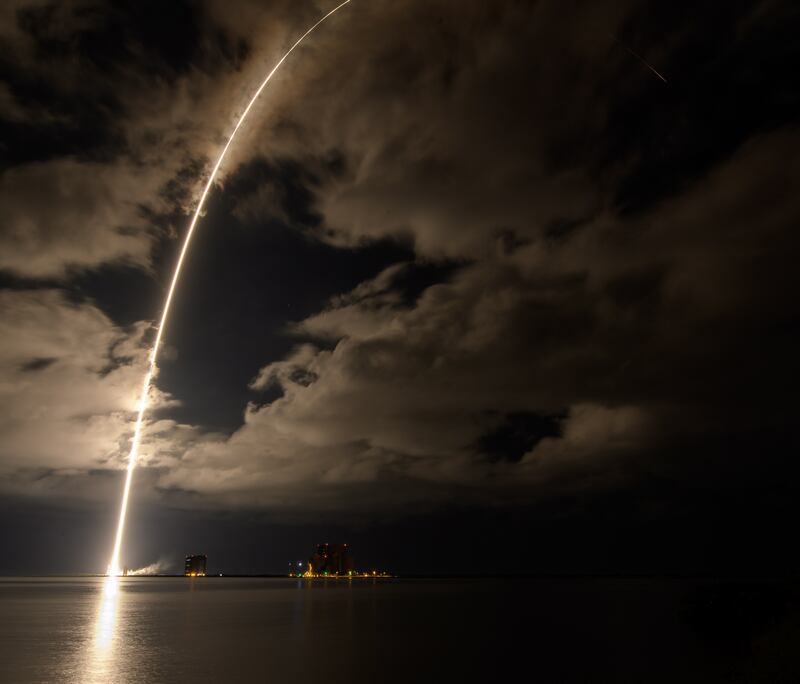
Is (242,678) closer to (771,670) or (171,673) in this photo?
(171,673)

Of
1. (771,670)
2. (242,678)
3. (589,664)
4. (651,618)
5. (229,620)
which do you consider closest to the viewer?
(771,670)

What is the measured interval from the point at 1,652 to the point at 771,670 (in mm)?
54235

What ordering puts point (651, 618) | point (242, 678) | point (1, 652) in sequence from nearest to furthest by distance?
point (242, 678)
point (1, 652)
point (651, 618)

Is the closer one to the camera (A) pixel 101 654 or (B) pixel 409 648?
(A) pixel 101 654

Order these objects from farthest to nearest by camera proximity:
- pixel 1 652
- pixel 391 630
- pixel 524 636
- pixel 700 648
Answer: pixel 391 630 < pixel 524 636 < pixel 700 648 < pixel 1 652

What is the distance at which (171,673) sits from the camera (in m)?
42.7

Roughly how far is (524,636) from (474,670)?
25.4 meters

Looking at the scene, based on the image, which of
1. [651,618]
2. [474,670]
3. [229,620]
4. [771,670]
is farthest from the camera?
[651,618]

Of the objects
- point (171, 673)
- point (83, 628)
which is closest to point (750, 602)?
point (171, 673)

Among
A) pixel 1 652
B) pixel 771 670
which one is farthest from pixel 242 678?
pixel 771 670

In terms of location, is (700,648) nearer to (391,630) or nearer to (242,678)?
(391,630)

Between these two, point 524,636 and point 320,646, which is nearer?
point 320,646

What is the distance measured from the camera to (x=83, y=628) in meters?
74.8

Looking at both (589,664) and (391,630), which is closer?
(589,664)
